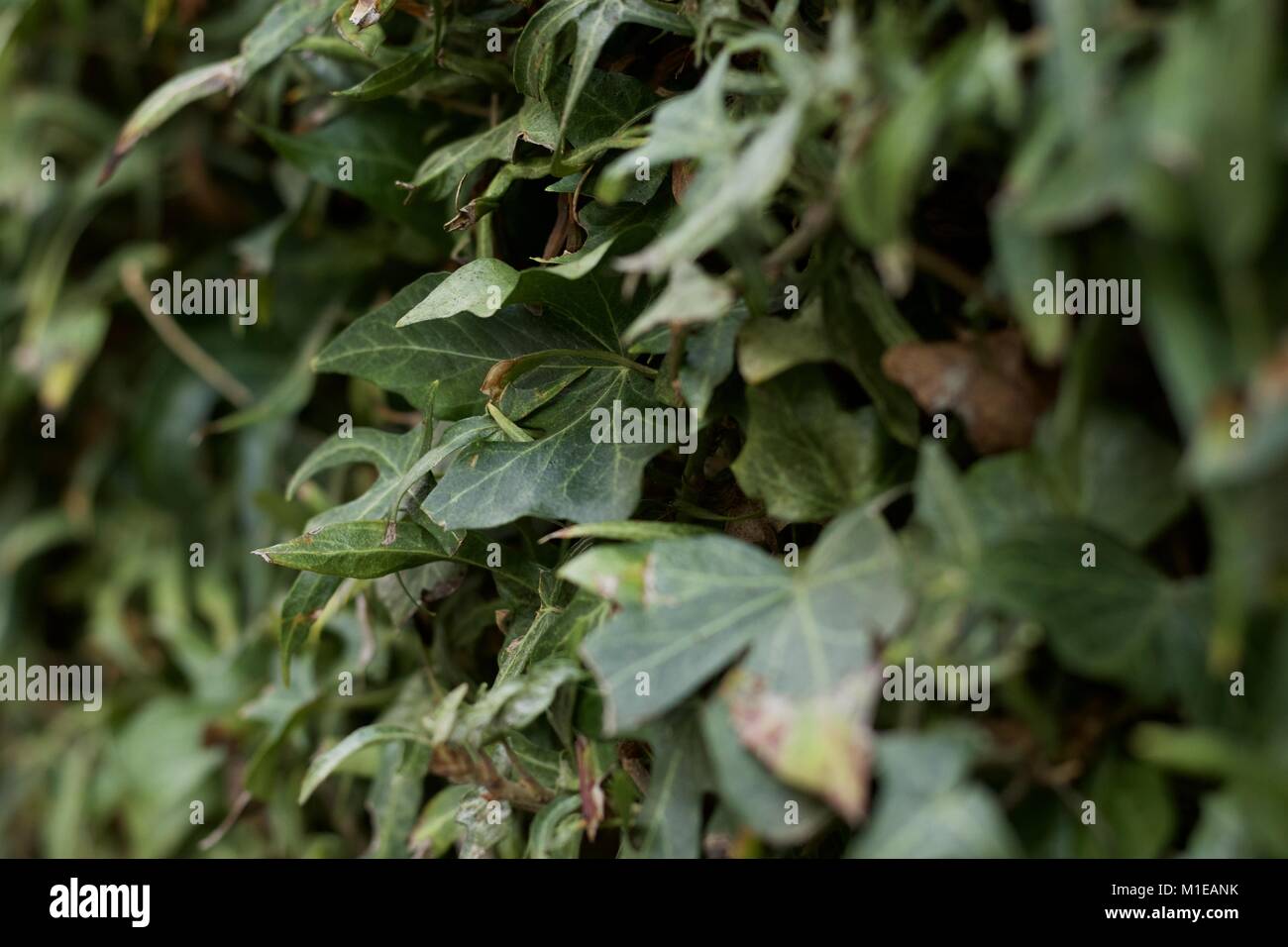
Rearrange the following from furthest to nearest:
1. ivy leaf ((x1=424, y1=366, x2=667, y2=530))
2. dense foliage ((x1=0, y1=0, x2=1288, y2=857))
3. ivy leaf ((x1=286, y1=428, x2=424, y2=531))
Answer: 1. ivy leaf ((x1=286, y1=428, x2=424, y2=531))
2. ivy leaf ((x1=424, y1=366, x2=667, y2=530))
3. dense foliage ((x1=0, y1=0, x2=1288, y2=857))

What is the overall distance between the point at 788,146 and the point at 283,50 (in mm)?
512

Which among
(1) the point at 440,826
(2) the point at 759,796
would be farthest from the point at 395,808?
(2) the point at 759,796

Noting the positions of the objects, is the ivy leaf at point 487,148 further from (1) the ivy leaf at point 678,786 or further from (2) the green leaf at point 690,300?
(1) the ivy leaf at point 678,786

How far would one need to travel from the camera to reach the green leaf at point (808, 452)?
60 centimetres

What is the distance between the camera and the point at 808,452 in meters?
0.61

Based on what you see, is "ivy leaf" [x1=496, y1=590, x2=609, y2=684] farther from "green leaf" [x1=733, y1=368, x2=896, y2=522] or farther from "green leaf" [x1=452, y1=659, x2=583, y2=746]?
"green leaf" [x1=733, y1=368, x2=896, y2=522]

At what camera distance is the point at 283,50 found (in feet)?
2.70

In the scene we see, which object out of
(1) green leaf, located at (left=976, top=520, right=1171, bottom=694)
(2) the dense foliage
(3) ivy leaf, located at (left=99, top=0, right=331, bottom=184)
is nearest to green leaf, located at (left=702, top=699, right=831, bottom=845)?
(2) the dense foliage

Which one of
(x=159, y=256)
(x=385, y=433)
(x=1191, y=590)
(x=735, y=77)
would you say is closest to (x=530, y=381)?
(x=385, y=433)

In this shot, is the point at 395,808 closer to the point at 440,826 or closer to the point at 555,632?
the point at 440,826

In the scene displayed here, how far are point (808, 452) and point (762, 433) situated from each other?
3 cm

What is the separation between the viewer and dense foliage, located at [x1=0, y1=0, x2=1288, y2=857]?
1.42 ft

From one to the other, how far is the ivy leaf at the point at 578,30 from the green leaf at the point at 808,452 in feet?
0.75
